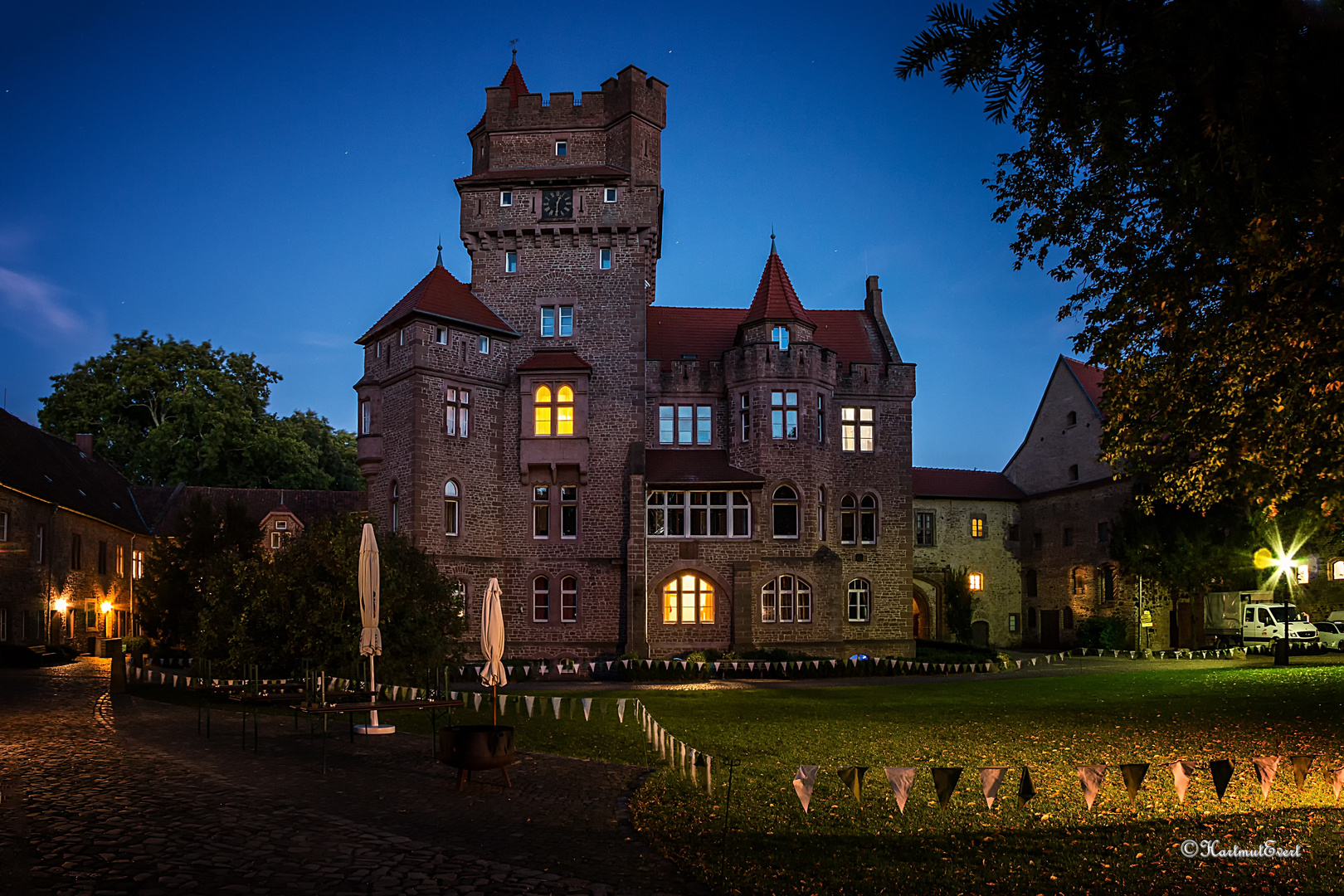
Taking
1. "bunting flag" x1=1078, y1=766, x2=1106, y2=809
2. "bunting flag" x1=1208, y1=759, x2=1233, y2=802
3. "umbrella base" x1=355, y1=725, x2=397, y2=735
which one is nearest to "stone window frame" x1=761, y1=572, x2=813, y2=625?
"umbrella base" x1=355, y1=725, x2=397, y2=735

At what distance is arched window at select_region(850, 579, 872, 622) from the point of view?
38.9 metres

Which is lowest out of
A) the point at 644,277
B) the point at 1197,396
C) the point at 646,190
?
the point at 1197,396

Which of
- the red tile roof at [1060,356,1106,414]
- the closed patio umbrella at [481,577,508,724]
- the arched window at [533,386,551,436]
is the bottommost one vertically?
the closed patio umbrella at [481,577,508,724]

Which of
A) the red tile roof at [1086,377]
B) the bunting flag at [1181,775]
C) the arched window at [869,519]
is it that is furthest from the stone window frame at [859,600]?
the bunting flag at [1181,775]

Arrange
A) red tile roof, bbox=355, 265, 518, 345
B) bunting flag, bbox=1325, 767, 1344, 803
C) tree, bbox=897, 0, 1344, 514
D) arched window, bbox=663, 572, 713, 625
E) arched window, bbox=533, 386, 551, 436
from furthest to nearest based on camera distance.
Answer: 1. arched window, bbox=533, 386, 551, 436
2. arched window, bbox=663, 572, 713, 625
3. red tile roof, bbox=355, 265, 518, 345
4. bunting flag, bbox=1325, 767, 1344, 803
5. tree, bbox=897, 0, 1344, 514

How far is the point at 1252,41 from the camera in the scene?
795 centimetres

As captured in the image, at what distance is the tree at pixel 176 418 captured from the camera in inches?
2131

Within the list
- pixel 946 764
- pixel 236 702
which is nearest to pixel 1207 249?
pixel 946 764

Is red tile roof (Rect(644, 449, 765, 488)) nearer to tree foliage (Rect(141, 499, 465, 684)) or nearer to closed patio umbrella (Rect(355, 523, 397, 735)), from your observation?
tree foliage (Rect(141, 499, 465, 684))

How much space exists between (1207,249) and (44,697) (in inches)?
952

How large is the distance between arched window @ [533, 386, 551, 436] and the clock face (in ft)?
22.2

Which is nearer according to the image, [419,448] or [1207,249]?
[1207,249]

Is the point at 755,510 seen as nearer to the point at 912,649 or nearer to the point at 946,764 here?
the point at 912,649

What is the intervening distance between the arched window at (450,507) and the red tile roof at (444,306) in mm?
6014
